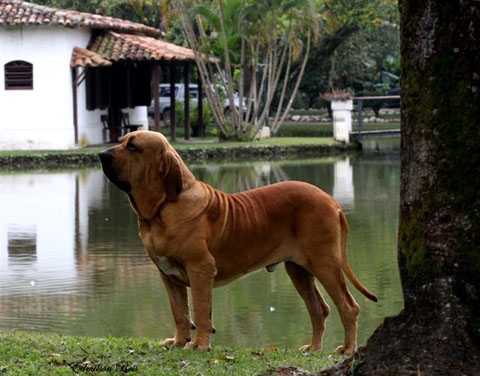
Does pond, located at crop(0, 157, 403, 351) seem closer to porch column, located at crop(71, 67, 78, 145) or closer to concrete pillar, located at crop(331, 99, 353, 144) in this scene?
porch column, located at crop(71, 67, 78, 145)

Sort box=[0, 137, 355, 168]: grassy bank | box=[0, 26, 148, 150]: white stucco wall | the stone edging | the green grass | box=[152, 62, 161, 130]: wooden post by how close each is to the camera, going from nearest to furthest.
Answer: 1. the stone edging
2. box=[0, 137, 355, 168]: grassy bank
3. the green grass
4. box=[0, 26, 148, 150]: white stucco wall
5. box=[152, 62, 161, 130]: wooden post

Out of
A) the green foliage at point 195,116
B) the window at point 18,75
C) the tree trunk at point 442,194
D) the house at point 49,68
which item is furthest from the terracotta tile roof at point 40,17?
the tree trunk at point 442,194

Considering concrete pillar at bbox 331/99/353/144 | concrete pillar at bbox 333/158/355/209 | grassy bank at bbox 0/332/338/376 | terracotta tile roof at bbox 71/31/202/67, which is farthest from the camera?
concrete pillar at bbox 331/99/353/144

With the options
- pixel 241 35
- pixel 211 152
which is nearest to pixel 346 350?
pixel 211 152

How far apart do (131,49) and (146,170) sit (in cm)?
2815

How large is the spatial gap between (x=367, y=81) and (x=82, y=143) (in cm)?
2273

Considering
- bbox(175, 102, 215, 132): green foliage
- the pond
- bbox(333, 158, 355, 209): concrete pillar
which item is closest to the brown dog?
the pond

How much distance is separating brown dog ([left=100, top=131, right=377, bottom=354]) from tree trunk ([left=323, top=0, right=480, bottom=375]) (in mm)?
1889

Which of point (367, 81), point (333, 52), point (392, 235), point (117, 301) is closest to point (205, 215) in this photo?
point (117, 301)

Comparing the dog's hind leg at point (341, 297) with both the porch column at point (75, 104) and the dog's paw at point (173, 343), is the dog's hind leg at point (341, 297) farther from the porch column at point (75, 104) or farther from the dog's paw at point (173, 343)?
the porch column at point (75, 104)

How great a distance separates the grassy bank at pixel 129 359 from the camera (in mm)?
6758

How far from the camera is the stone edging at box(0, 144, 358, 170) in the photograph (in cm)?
2977

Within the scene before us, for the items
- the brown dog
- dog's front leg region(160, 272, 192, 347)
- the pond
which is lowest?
the pond

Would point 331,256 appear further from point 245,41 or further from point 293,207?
point 245,41
